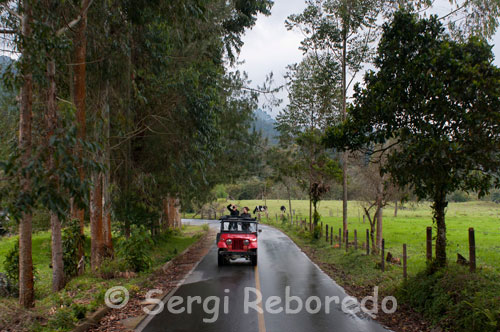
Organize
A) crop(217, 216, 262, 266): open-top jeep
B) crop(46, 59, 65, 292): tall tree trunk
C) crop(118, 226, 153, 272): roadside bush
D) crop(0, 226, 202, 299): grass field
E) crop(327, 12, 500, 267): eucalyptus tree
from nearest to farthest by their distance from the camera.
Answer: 1. crop(327, 12, 500, 267): eucalyptus tree
2. crop(46, 59, 65, 292): tall tree trunk
3. crop(118, 226, 153, 272): roadside bush
4. crop(0, 226, 202, 299): grass field
5. crop(217, 216, 262, 266): open-top jeep

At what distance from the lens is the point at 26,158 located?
6.97m

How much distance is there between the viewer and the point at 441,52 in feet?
27.2

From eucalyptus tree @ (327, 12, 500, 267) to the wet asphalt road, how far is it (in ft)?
10.7

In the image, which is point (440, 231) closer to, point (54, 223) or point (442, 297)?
point (442, 297)

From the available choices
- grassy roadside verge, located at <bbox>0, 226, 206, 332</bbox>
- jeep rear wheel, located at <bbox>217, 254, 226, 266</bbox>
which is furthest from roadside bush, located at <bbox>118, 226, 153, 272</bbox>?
jeep rear wheel, located at <bbox>217, 254, 226, 266</bbox>

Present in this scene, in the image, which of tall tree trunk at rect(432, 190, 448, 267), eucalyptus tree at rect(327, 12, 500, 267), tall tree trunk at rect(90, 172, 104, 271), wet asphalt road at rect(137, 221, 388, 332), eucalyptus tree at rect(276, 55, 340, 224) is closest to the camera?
wet asphalt road at rect(137, 221, 388, 332)

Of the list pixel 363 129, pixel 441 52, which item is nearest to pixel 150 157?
pixel 363 129

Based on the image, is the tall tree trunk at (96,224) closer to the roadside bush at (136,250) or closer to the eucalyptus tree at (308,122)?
the roadside bush at (136,250)

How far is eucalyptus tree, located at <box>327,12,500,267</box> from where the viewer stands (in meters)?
7.80

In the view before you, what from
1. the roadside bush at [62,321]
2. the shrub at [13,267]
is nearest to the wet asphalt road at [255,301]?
the roadside bush at [62,321]

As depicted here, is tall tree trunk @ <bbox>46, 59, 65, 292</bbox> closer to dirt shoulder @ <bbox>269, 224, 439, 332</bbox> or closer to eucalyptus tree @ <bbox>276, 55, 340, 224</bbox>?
dirt shoulder @ <bbox>269, 224, 439, 332</bbox>

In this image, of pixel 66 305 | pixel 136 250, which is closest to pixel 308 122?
pixel 136 250

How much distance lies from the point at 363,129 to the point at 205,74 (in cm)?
763

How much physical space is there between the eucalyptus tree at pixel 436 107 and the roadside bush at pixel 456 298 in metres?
0.74
